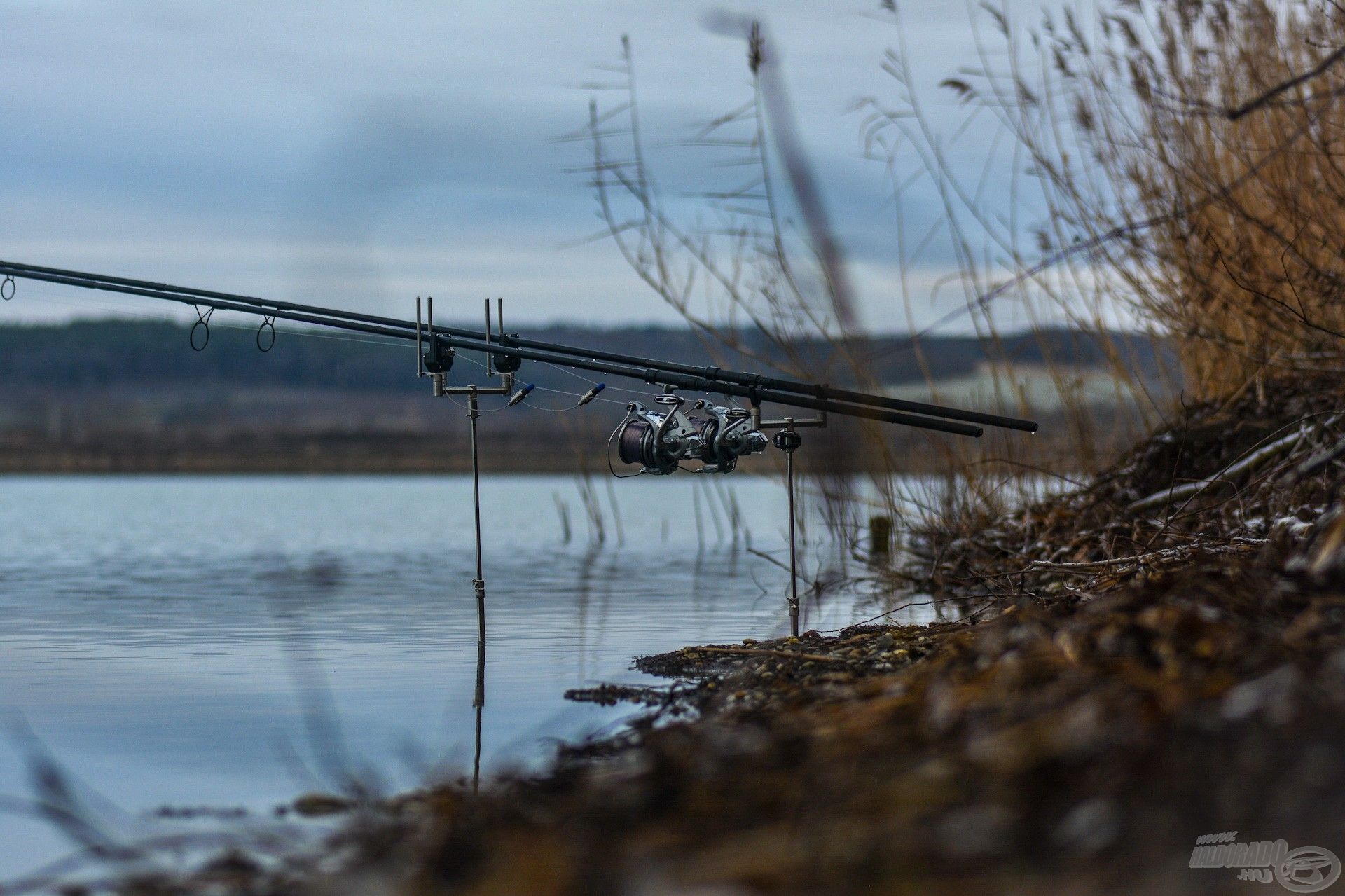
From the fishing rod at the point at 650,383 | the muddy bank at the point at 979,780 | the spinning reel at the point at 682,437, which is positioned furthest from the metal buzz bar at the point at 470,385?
the muddy bank at the point at 979,780

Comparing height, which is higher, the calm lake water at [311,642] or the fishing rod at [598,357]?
the fishing rod at [598,357]

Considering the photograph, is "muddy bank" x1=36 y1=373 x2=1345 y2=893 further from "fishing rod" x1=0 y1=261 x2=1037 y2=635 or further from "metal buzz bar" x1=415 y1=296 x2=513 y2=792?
"metal buzz bar" x1=415 y1=296 x2=513 y2=792

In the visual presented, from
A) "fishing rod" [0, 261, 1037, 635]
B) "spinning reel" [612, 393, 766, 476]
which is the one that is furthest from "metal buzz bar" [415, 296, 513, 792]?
"spinning reel" [612, 393, 766, 476]

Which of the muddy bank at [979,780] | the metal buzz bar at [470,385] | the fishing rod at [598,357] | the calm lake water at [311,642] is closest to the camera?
the muddy bank at [979,780]

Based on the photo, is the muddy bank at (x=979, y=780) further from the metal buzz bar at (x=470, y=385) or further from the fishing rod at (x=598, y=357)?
the metal buzz bar at (x=470, y=385)

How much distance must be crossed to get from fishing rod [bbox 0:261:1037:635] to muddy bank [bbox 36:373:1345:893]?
1765 millimetres

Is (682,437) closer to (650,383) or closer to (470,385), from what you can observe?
(650,383)

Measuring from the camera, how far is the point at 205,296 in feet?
25.8

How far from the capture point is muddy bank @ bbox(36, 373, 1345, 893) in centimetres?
267

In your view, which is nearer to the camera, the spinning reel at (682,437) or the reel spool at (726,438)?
the spinning reel at (682,437)

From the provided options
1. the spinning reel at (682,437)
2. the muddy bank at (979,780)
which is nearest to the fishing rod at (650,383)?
the spinning reel at (682,437)

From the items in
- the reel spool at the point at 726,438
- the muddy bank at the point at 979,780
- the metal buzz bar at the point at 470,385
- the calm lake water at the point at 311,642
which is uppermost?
the metal buzz bar at the point at 470,385

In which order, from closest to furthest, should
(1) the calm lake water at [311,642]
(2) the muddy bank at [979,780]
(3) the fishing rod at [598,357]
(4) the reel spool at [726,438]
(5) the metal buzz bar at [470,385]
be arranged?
(2) the muddy bank at [979,780]
(1) the calm lake water at [311,642]
(3) the fishing rod at [598,357]
(4) the reel spool at [726,438]
(5) the metal buzz bar at [470,385]

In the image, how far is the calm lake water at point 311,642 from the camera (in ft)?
16.5
